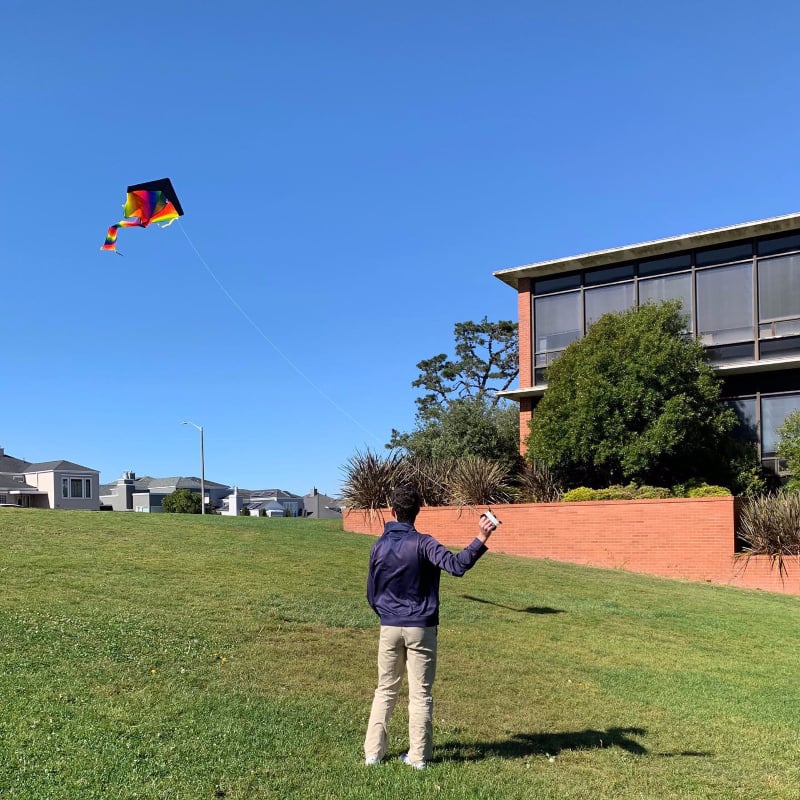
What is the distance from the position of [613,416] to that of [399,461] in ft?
18.3

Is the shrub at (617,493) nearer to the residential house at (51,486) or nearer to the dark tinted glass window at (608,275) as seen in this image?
the dark tinted glass window at (608,275)

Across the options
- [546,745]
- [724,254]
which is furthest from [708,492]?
[546,745]

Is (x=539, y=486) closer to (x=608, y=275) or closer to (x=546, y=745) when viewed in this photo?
(x=608, y=275)

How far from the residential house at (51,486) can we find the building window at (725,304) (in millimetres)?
50656

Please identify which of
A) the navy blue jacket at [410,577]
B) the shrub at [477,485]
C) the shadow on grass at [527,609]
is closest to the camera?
the navy blue jacket at [410,577]

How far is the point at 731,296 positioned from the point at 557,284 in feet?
17.2

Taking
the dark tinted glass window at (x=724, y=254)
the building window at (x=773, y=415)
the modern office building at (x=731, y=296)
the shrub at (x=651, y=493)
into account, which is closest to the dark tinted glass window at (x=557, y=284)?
the modern office building at (x=731, y=296)

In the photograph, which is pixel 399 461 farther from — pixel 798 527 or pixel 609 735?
pixel 609 735

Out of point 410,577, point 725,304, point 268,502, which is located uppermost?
point 725,304

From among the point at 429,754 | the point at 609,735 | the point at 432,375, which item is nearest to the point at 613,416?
the point at 609,735

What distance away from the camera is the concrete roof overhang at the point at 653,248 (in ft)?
74.2

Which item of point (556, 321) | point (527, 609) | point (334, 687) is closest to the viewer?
point (334, 687)

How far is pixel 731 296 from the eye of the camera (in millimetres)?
23609

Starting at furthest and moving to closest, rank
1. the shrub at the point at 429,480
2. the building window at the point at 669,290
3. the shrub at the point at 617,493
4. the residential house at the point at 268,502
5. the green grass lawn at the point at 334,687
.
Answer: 1. the residential house at the point at 268,502
2. the building window at the point at 669,290
3. the shrub at the point at 429,480
4. the shrub at the point at 617,493
5. the green grass lawn at the point at 334,687
